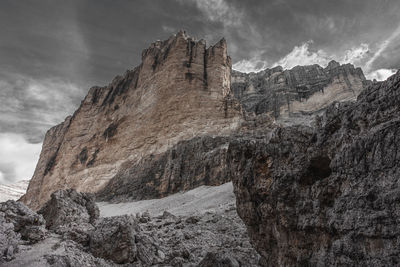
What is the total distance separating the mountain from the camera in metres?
33.3

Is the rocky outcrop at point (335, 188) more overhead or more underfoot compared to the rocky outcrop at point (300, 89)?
more underfoot

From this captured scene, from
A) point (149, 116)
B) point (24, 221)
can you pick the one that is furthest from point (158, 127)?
point (24, 221)

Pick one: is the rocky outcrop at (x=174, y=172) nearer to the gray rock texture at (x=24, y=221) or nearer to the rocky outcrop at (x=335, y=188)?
the gray rock texture at (x=24, y=221)

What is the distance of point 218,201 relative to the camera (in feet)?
57.4

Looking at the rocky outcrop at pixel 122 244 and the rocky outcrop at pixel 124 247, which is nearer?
the rocky outcrop at pixel 124 247

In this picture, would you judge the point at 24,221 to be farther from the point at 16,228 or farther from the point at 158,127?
the point at 158,127

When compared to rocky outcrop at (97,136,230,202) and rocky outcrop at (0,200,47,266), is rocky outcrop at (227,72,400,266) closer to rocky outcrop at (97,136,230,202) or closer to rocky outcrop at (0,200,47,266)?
rocky outcrop at (0,200,47,266)

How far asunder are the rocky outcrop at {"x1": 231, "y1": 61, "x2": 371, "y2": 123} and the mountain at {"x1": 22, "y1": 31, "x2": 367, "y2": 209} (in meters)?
0.58

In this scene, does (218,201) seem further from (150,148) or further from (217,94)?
(217,94)

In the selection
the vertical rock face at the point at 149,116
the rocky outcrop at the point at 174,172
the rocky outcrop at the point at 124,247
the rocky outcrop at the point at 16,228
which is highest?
the vertical rock face at the point at 149,116

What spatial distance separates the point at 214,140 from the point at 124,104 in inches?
1085

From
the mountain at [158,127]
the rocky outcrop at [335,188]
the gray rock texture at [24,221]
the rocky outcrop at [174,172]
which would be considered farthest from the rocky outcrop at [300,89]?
the gray rock texture at [24,221]

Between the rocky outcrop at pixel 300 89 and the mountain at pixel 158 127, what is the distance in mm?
582

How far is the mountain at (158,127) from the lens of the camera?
33281 millimetres
